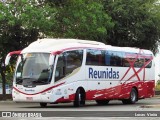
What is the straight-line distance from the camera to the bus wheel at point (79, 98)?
25844 millimetres

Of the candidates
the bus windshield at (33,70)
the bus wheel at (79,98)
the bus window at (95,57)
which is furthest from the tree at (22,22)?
the bus wheel at (79,98)

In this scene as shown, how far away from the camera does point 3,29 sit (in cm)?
3356

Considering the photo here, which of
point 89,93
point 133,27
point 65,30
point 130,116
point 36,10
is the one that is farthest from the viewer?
point 133,27

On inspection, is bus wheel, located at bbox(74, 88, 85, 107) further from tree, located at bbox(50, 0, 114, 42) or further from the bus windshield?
tree, located at bbox(50, 0, 114, 42)

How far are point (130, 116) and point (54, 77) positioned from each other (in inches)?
387

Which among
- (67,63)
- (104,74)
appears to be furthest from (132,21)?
(67,63)

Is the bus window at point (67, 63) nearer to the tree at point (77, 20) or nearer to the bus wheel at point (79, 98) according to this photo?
the bus wheel at point (79, 98)

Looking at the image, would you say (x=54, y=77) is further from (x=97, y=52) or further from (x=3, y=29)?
(x=3, y=29)

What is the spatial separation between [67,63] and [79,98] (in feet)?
6.71

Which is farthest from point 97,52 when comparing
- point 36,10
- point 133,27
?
point 133,27

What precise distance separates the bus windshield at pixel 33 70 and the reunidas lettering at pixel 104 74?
3131 millimetres

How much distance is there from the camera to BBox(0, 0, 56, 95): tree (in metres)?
32.1

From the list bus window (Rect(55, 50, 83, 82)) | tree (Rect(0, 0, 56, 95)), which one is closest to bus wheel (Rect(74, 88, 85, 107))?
bus window (Rect(55, 50, 83, 82))

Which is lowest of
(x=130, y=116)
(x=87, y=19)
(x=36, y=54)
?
(x=130, y=116)
